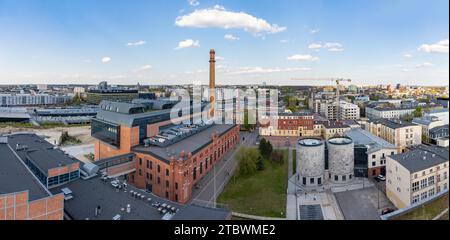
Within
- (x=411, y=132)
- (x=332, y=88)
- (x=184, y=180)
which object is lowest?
(x=184, y=180)

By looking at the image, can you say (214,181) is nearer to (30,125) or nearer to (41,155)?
(41,155)

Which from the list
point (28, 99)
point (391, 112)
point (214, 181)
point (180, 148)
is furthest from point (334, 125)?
point (28, 99)

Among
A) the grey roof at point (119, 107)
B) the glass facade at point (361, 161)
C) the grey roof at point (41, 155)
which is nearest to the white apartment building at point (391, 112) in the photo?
the glass facade at point (361, 161)

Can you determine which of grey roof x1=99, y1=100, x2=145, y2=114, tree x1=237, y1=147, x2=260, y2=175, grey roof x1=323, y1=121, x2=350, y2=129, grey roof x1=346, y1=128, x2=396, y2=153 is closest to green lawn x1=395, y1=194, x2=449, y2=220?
tree x1=237, y1=147, x2=260, y2=175
